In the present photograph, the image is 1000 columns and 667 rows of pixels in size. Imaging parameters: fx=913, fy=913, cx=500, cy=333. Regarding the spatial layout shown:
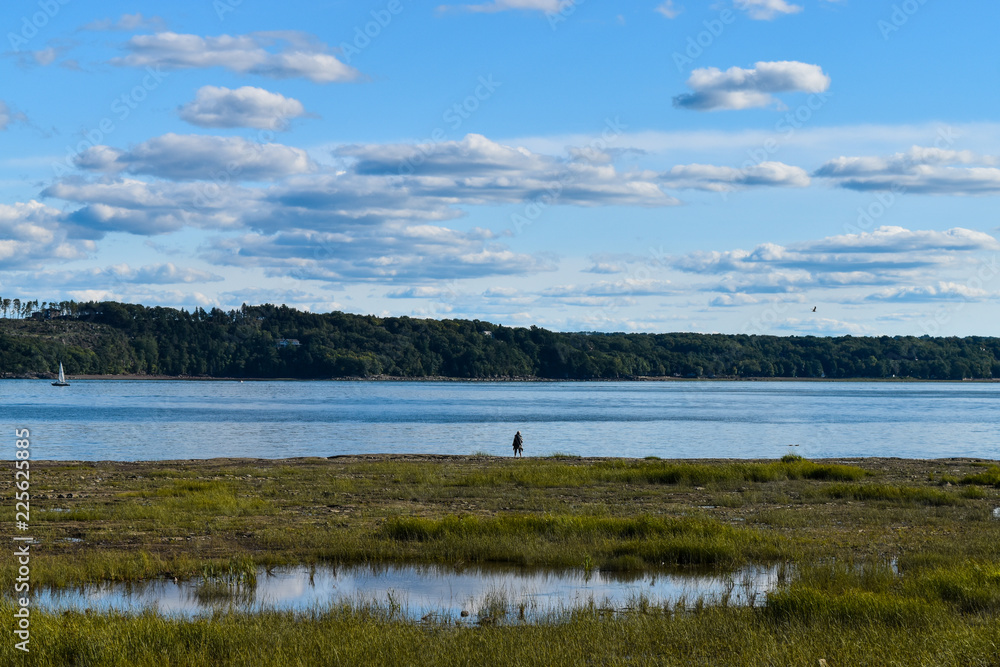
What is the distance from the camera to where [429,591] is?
644 inches

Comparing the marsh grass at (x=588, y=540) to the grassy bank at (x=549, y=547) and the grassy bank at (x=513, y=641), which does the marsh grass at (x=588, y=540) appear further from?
the grassy bank at (x=513, y=641)

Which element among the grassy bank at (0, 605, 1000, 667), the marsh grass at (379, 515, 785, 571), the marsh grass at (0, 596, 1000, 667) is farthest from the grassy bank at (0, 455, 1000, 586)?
the grassy bank at (0, 605, 1000, 667)

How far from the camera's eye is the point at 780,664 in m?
10.6

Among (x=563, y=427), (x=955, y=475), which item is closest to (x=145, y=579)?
(x=955, y=475)

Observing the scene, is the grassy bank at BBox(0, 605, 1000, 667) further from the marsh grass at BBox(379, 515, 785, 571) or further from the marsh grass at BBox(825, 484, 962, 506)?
the marsh grass at BBox(825, 484, 962, 506)

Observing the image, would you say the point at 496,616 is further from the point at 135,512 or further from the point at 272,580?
the point at 135,512

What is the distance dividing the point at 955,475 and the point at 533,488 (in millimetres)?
17988

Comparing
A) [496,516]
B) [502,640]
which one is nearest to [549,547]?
[496,516]

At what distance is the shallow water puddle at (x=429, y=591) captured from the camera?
1464 centimetres

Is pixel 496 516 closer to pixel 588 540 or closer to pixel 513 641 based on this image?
pixel 588 540

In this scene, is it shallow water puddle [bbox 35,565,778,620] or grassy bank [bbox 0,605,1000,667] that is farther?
shallow water puddle [bbox 35,565,778,620]

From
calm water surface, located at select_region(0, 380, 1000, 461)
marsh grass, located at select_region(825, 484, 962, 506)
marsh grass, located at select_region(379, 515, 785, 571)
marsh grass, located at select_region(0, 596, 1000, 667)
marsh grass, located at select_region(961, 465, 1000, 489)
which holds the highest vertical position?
marsh grass, located at select_region(0, 596, 1000, 667)

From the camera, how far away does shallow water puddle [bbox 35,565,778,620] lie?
1464cm

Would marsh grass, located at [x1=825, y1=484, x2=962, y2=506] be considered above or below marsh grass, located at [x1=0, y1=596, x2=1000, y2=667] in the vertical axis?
below
